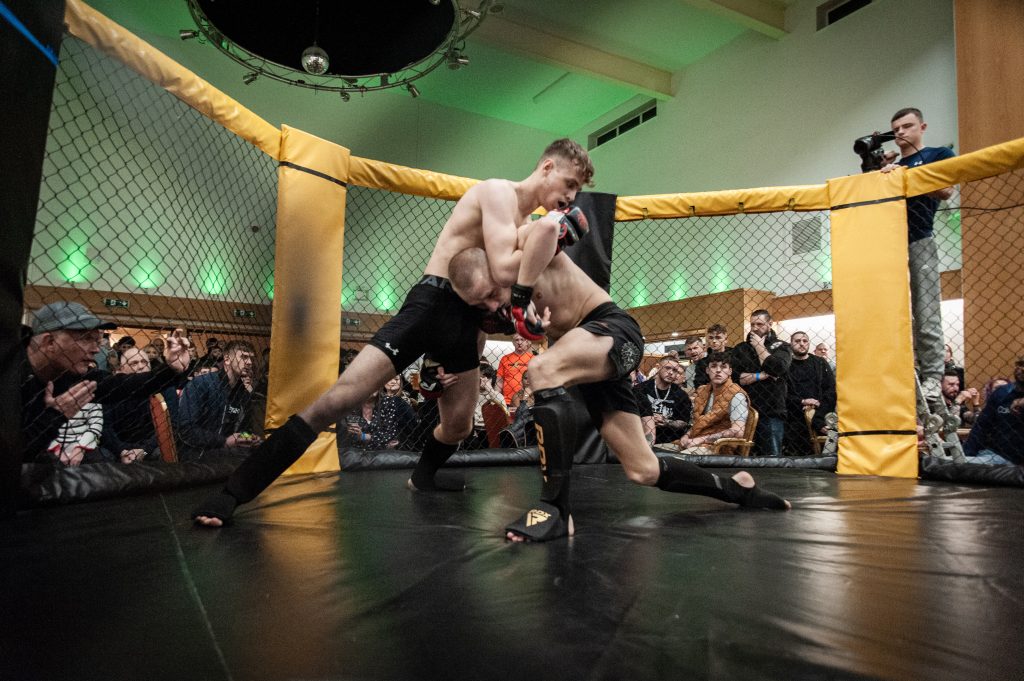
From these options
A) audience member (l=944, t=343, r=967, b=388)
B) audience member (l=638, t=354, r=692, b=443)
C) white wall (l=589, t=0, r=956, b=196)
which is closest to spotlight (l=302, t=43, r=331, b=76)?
audience member (l=638, t=354, r=692, b=443)

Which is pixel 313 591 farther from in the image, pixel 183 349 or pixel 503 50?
pixel 503 50

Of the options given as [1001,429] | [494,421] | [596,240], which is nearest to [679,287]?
[494,421]

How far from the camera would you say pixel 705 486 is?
1820 mm

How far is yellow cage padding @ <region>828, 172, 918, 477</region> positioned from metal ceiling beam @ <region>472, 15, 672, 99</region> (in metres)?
6.41

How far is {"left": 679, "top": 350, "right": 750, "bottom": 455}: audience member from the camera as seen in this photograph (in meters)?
3.64

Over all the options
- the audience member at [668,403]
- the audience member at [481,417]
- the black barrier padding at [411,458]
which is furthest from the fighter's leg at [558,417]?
the audience member at [668,403]

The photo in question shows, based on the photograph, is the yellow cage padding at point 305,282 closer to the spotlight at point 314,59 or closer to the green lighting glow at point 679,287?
the spotlight at point 314,59

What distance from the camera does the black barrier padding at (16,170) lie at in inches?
54.5

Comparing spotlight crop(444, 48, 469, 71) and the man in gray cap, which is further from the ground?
spotlight crop(444, 48, 469, 71)

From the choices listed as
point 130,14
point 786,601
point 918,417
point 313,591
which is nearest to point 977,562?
point 786,601

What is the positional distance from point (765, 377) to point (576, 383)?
8.80 feet

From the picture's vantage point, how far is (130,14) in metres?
7.75

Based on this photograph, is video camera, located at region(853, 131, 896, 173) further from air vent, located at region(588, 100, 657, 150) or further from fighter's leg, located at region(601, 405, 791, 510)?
air vent, located at region(588, 100, 657, 150)

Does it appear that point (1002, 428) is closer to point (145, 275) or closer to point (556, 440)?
point (556, 440)
